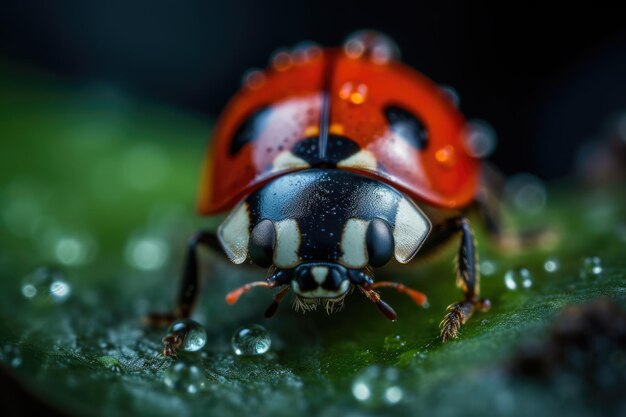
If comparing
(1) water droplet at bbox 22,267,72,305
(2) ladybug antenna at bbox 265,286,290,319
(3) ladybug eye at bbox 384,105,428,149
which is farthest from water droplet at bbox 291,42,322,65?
(1) water droplet at bbox 22,267,72,305

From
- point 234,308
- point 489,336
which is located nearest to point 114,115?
point 234,308

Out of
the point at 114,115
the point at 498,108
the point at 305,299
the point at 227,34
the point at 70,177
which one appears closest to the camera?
the point at 305,299

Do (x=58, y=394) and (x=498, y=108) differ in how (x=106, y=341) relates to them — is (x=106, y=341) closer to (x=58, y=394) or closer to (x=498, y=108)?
(x=58, y=394)

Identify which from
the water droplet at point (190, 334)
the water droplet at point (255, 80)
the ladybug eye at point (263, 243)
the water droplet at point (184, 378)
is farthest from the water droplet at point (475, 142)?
the water droplet at point (184, 378)

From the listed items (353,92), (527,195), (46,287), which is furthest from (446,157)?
(46,287)

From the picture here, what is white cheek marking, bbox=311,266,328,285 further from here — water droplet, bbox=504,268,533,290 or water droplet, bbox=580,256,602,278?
water droplet, bbox=580,256,602,278

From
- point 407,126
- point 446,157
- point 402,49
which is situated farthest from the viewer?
point 402,49

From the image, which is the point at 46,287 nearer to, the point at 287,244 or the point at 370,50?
the point at 287,244
